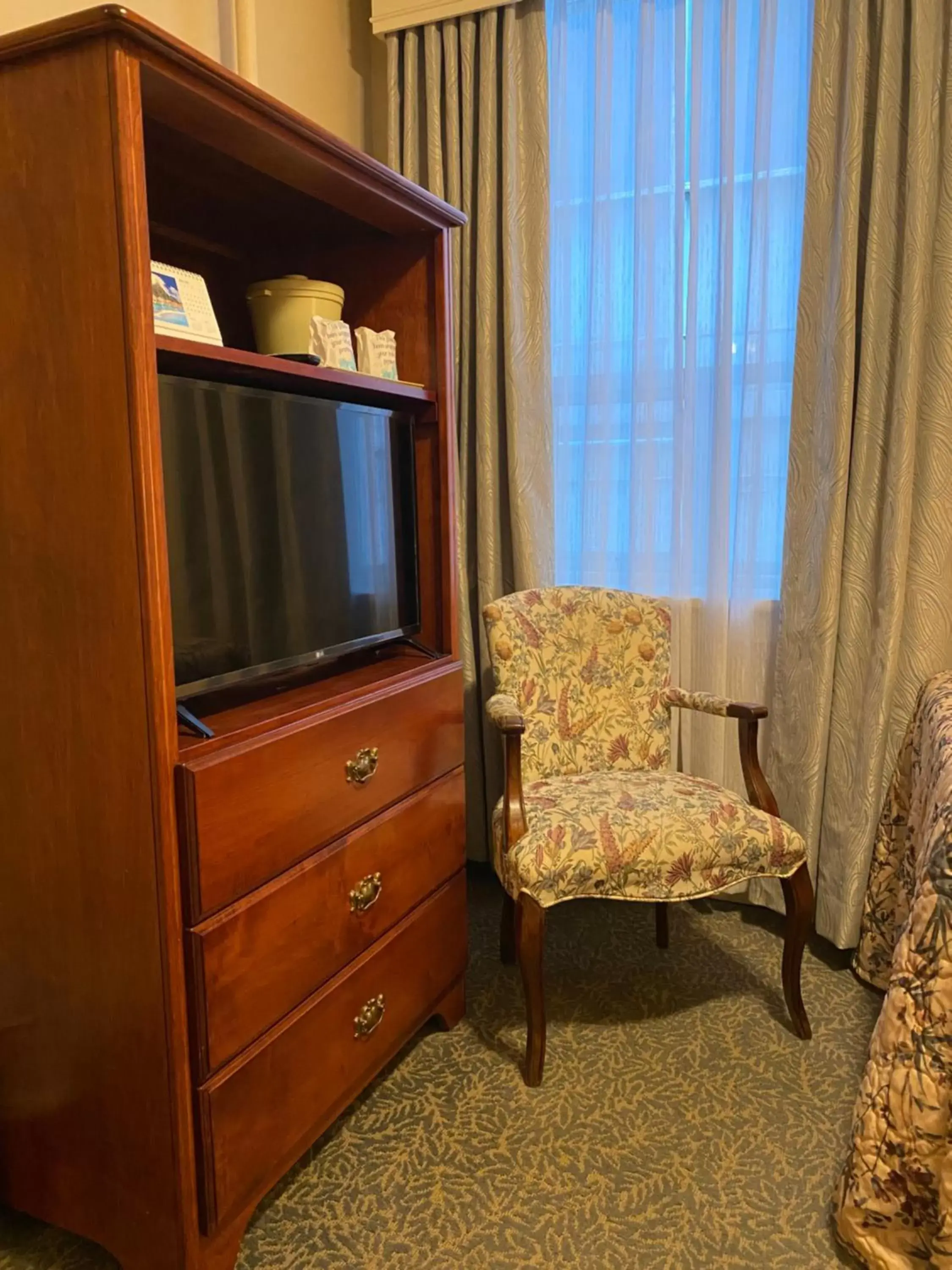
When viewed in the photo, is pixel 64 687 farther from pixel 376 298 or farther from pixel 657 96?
pixel 657 96

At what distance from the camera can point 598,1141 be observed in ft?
5.60

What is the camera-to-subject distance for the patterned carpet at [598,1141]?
4.85 ft

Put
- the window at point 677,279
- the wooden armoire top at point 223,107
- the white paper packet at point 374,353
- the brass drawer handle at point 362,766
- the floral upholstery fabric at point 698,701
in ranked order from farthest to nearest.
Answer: the window at point 677,279
the floral upholstery fabric at point 698,701
the white paper packet at point 374,353
the brass drawer handle at point 362,766
the wooden armoire top at point 223,107

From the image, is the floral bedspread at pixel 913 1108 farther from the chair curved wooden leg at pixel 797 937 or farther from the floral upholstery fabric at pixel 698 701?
the floral upholstery fabric at pixel 698 701

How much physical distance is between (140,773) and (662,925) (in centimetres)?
158

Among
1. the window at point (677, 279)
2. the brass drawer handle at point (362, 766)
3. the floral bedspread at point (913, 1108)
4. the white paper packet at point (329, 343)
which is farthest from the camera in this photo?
the window at point (677, 279)

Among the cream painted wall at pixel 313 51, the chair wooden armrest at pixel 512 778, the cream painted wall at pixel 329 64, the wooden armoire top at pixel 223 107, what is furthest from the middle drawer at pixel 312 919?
the cream painted wall at pixel 329 64

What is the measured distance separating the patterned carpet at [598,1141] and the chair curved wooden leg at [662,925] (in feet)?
0.29

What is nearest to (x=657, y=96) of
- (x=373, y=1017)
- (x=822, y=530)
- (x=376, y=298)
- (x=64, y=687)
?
(x=376, y=298)

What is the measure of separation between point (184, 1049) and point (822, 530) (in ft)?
5.79

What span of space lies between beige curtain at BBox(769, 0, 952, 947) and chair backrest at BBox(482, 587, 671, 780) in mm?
356

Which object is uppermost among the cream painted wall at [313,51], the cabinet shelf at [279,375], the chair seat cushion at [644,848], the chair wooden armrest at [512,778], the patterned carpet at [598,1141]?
the cream painted wall at [313,51]

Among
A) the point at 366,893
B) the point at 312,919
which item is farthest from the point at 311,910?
the point at 366,893

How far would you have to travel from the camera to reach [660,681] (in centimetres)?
234
